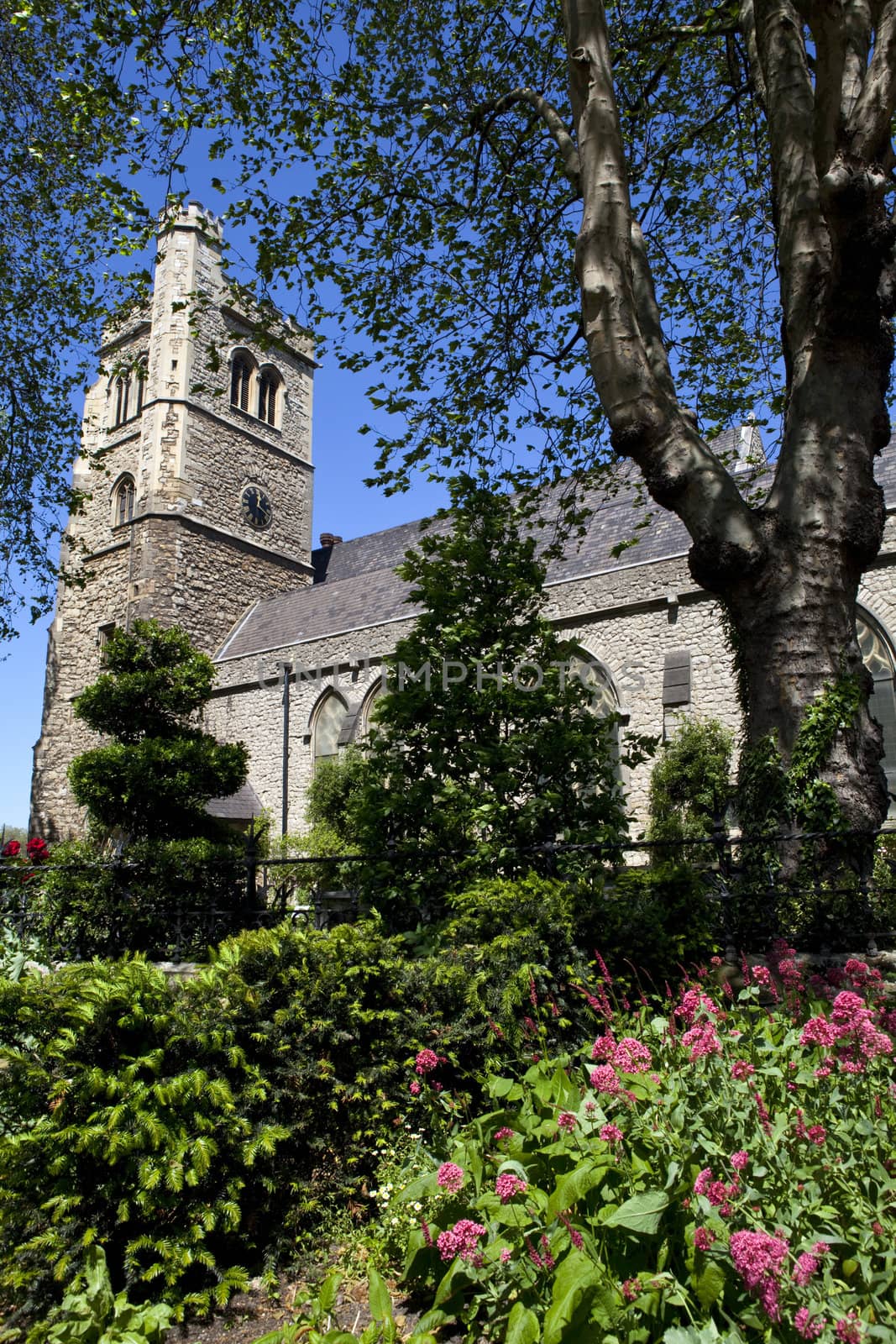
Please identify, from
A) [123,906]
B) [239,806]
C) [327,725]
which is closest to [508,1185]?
[123,906]

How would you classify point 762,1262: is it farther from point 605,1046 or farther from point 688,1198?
point 605,1046

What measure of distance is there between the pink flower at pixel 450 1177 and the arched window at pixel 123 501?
26566mm

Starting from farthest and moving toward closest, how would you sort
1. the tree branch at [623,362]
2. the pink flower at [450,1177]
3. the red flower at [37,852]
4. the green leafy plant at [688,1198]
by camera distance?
the red flower at [37,852] < the tree branch at [623,362] < the pink flower at [450,1177] < the green leafy plant at [688,1198]

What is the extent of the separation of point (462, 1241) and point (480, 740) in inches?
184

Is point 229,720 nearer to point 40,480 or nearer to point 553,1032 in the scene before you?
point 40,480

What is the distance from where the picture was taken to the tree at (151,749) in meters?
9.67

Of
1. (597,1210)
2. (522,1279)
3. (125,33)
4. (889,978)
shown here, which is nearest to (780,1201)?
(597,1210)

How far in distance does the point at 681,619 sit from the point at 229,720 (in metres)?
13.1

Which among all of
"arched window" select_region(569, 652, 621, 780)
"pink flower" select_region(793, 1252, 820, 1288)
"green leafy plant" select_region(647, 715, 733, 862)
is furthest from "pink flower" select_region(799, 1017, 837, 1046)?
"arched window" select_region(569, 652, 621, 780)

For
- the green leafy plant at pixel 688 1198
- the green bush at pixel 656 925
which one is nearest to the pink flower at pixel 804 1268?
the green leafy plant at pixel 688 1198

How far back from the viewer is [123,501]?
85.5ft

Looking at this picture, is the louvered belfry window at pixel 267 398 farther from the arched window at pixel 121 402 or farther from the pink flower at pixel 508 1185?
the pink flower at pixel 508 1185

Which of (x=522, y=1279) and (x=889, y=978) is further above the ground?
(x=889, y=978)

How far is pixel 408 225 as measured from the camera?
29.0 feet
